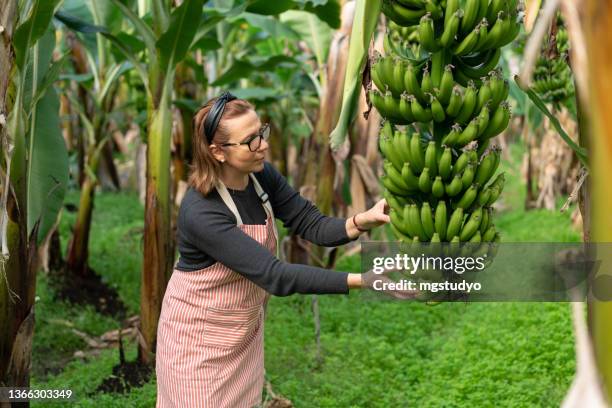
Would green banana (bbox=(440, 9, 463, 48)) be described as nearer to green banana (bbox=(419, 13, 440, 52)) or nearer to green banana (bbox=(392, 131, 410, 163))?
green banana (bbox=(419, 13, 440, 52))

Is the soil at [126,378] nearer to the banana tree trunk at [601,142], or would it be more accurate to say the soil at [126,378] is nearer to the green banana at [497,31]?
Answer: the green banana at [497,31]

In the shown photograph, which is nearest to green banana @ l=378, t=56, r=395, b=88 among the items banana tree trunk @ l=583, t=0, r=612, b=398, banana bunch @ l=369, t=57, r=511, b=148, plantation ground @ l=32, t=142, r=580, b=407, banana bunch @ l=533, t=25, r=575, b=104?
banana bunch @ l=369, t=57, r=511, b=148

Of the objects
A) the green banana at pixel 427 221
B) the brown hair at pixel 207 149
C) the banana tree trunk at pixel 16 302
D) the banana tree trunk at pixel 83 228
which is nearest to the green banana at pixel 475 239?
the green banana at pixel 427 221

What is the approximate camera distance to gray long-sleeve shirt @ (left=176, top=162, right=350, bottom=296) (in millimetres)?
2045

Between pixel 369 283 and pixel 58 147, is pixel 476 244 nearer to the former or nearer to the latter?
pixel 369 283

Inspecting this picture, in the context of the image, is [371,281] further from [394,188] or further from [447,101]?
[447,101]

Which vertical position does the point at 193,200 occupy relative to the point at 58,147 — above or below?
below

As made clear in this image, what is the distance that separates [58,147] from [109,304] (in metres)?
2.39

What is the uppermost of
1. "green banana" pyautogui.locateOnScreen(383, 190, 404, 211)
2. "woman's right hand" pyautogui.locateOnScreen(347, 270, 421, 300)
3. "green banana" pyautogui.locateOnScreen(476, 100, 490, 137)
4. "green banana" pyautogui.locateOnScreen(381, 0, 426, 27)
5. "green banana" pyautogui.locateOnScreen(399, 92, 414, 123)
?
"green banana" pyautogui.locateOnScreen(381, 0, 426, 27)

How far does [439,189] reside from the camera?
82.3 inches

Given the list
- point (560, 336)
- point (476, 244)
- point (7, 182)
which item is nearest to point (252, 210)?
point (476, 244)

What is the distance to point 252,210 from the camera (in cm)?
230

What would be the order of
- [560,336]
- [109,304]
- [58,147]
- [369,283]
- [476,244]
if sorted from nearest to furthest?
[369,283], [476,244], [58,147], [560,336], [109,304]

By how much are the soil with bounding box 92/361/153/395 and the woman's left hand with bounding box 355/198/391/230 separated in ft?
5.48
